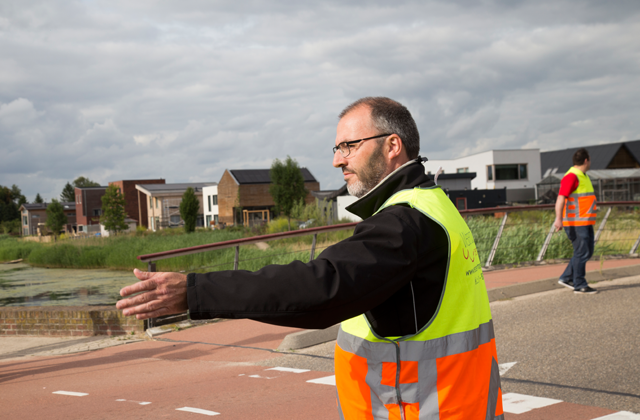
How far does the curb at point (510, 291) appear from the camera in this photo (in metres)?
6.12

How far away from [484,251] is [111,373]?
7.71 metres

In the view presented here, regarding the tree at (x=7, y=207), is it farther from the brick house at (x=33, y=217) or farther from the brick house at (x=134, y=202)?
the brick house at (x=134, y=202)

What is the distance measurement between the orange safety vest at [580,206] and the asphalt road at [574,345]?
1059 millimetres

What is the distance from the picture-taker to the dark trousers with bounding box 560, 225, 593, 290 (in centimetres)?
783

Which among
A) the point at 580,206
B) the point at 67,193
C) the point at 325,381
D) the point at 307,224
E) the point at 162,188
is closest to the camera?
the point at 325,381

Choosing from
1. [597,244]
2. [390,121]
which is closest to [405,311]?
[390,121]

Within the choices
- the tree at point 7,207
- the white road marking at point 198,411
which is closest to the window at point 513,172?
the white road marking at point 198,411

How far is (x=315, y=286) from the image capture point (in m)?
1.43

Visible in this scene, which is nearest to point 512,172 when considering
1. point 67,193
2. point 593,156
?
point 593,156

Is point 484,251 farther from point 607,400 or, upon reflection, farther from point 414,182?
point 414,182

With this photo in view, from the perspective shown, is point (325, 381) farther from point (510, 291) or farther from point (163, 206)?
point (163, 206)

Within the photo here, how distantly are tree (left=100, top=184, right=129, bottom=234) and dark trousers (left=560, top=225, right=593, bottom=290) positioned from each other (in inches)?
2133

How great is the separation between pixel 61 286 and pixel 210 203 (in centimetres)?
4962

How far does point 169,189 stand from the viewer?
75.3m
